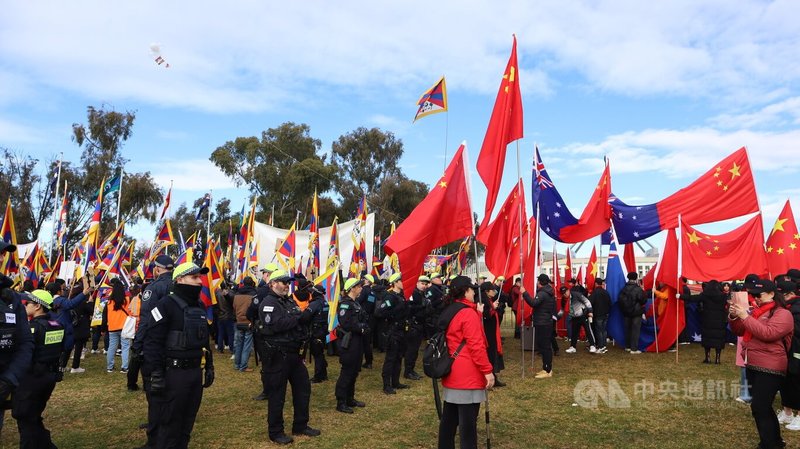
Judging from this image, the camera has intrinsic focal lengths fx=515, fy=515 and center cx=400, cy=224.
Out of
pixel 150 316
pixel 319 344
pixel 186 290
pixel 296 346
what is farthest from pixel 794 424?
pixel 150 316

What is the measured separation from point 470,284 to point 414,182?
46535 millimetres

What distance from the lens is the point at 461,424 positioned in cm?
500

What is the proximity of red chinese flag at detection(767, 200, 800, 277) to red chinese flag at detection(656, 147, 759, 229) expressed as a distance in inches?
98.7

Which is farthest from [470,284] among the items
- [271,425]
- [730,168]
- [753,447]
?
[730,168]

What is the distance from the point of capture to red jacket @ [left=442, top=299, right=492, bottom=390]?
4.91 meters

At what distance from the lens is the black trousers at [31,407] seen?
5.11m

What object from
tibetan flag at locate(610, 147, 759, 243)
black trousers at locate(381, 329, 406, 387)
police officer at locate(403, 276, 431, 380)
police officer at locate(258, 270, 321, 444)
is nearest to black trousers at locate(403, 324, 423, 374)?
police officer at locate(403, 276, 431, 380)

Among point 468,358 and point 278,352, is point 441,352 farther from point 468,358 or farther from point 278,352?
point 278,352

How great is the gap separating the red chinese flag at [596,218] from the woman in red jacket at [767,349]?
7.42 m

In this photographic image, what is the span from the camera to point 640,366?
38.4ft

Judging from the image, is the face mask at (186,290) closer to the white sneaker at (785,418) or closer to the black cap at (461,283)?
the black cap at (461,283)

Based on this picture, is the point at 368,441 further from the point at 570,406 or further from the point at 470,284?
the point at 570,406

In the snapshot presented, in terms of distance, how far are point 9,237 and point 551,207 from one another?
12.4 m

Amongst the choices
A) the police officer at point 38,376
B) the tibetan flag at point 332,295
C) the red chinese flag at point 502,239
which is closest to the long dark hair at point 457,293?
the tibetan flag at point 332,295
